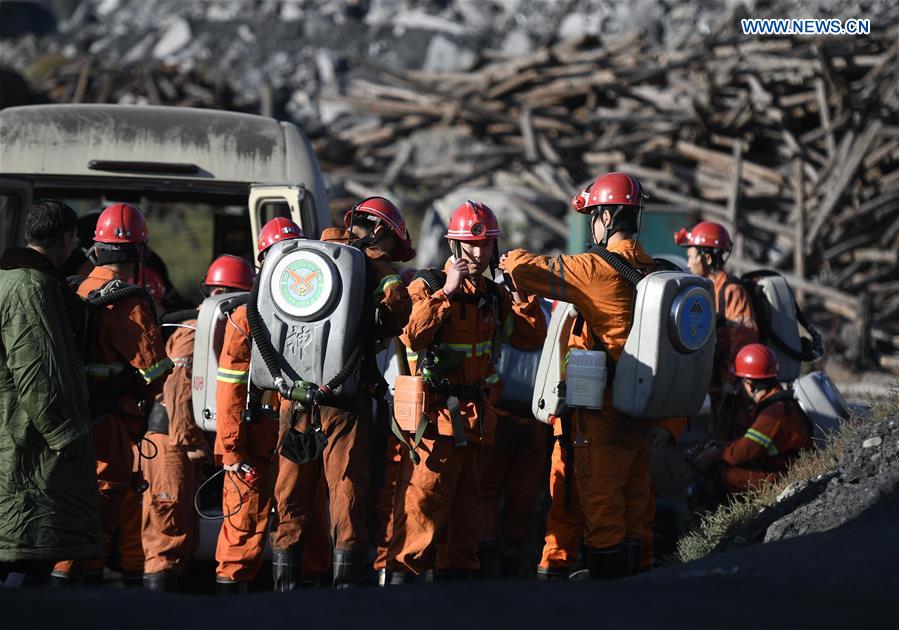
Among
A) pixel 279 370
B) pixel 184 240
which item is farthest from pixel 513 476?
pixel 184 240

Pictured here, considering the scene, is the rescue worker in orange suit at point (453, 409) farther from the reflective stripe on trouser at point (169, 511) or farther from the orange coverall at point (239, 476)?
the reflective stripe on trouser at point (169, 511)

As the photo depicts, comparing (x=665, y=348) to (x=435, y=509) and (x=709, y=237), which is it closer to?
(x=435, y=509)

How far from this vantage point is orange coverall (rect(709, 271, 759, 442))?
805 cm

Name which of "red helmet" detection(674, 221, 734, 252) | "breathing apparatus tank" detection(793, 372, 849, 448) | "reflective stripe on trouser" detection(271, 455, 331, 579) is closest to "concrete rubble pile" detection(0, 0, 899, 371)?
"breathing apparatus tank" detection(793, 372, 849, 448)

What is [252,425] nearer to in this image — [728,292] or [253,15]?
[728,292]

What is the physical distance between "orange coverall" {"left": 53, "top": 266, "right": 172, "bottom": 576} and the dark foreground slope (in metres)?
1.76

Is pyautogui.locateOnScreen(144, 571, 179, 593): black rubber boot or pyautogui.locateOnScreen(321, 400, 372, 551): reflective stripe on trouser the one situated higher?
pyautogui.locateOnScreen(321, 400, 372, 551): reflective stripe on trouser

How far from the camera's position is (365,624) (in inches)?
152

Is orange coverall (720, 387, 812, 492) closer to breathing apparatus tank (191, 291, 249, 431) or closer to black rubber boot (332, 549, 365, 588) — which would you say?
black rubber boot (332, 549, 365, 588)

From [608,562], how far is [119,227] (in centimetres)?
309

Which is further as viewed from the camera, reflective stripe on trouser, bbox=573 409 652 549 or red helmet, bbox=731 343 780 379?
red helmet, bbox=731 343 780 379

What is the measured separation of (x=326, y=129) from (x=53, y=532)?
17.7 meters

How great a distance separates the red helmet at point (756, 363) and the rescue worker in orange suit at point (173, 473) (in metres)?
3.21

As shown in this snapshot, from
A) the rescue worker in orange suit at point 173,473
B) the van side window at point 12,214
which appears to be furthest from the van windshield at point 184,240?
the rescue worker in orange suit at point 173,473
